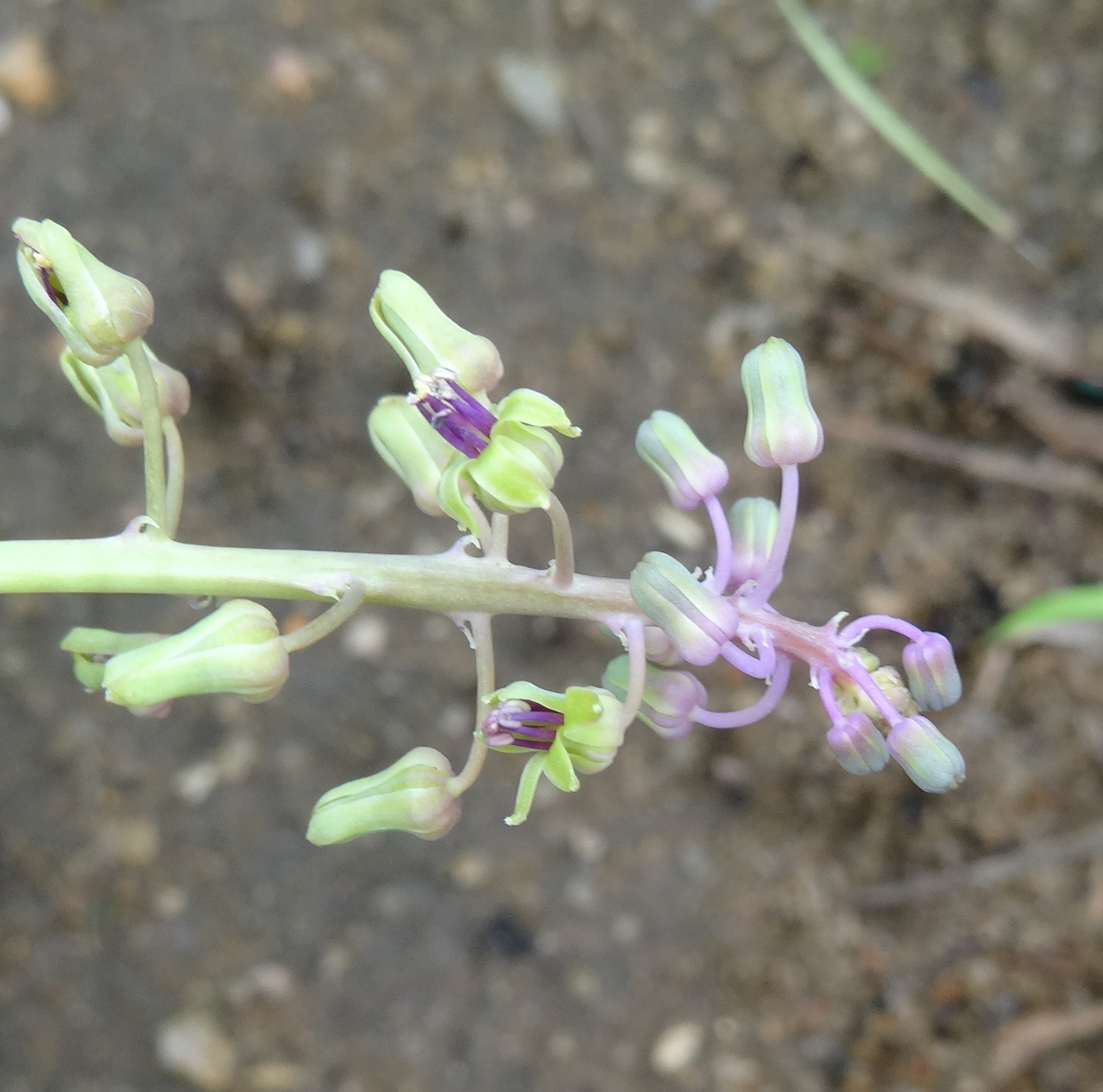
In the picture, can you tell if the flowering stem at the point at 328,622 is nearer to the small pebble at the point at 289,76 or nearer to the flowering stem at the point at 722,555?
the flowering stem at the point at 722,555

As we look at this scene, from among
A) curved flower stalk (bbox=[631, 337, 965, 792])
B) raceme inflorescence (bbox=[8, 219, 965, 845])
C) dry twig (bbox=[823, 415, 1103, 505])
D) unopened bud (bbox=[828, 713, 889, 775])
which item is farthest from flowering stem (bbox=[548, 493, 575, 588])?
dry twig (bbox=[823, 415, 1103, 505])

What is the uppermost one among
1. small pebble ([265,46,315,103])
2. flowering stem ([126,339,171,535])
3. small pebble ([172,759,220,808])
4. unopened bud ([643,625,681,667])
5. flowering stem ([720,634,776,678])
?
flowering stem ([126,339,171,535])

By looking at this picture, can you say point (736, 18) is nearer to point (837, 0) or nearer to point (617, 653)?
point (837, 0)

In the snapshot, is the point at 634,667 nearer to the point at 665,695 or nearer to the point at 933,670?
the point at 665,695

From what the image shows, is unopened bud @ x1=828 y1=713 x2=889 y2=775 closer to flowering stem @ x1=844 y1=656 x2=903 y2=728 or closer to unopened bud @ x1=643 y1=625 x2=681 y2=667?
flowering stem @ x1=844 y1=656 x2=903 y2=728

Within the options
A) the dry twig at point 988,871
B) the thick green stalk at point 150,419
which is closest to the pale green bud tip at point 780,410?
the thick green stalk at point 150,419

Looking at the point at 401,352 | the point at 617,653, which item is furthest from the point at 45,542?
the point at 617,653

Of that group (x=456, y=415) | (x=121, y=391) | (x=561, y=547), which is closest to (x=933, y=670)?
(x=561, y=547)
